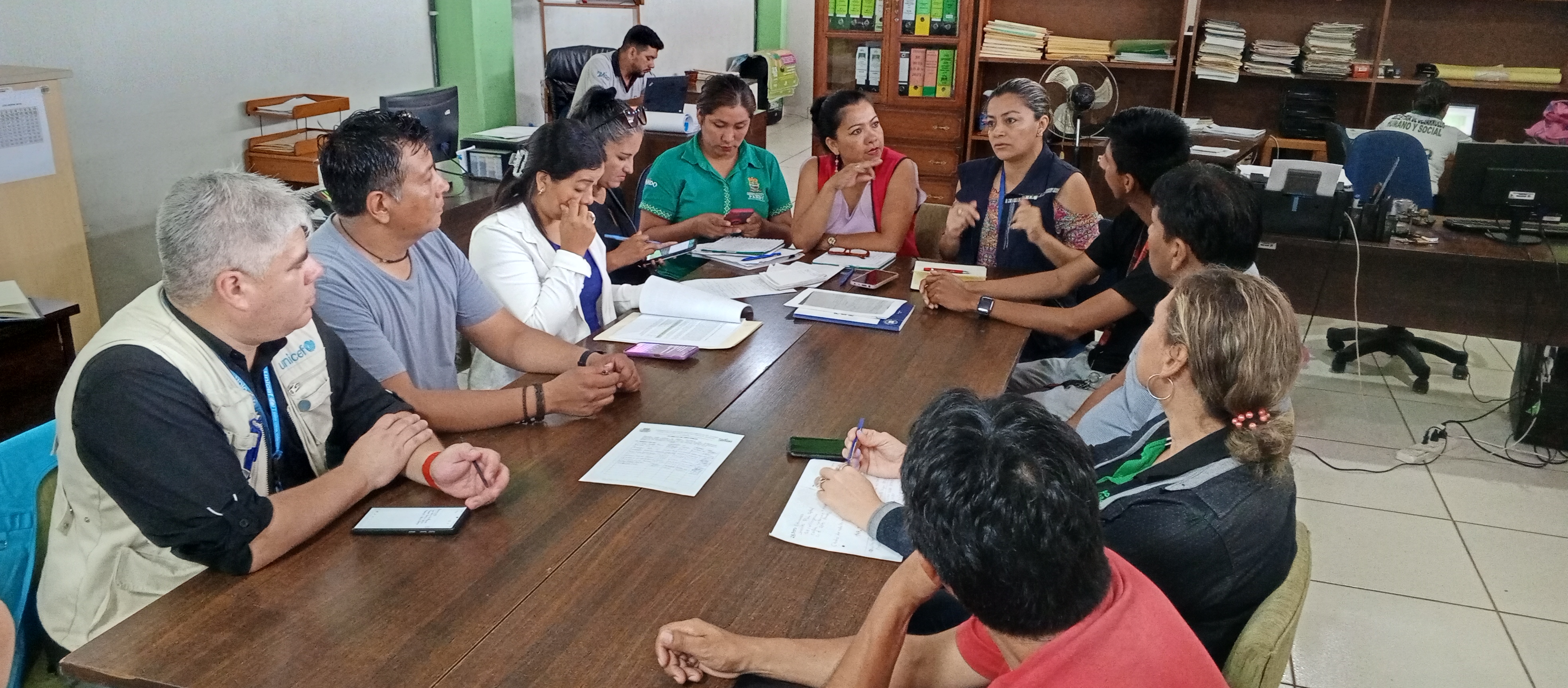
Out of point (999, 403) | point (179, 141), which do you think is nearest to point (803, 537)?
point (999, 403)

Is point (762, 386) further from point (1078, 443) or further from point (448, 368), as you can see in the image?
Result: point (1078, 443)

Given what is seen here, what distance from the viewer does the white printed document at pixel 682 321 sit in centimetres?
248

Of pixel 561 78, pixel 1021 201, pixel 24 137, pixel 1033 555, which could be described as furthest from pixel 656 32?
pixel 1033 555

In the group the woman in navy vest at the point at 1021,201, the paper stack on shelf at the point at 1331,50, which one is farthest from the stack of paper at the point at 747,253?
the paper stack on shelf at the point at 1331,50

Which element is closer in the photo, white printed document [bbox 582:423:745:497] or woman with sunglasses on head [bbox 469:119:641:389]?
white printed document [bbox 582:423:745:497]

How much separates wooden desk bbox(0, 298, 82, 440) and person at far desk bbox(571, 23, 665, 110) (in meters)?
3.58

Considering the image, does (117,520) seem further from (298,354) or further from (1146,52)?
(1146,52)

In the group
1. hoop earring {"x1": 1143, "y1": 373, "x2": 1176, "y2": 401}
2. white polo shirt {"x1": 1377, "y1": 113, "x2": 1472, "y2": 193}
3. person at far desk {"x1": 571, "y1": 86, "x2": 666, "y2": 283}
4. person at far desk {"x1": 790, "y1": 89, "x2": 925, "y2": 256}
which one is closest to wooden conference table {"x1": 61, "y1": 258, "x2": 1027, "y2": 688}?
hoop earring {"x1": 1143, "y1": 373, "x2": 1176, "y2": 401}

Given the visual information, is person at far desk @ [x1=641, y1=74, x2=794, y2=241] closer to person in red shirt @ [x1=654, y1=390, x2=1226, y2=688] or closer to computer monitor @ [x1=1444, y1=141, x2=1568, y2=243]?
computer monitor @ [x1=1444, y1=141, x2=1568, y2=243]

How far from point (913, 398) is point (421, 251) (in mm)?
1113

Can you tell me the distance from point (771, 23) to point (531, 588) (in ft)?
35.2

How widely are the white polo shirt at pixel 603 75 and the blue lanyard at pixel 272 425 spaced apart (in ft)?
15.5

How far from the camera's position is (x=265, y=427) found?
5.45ft

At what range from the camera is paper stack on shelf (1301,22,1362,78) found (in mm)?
5531
